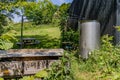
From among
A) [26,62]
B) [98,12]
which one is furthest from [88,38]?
[26,62]

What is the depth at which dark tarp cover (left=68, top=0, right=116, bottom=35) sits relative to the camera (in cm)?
1365

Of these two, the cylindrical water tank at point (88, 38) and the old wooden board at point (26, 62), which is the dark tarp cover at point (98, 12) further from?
the old wooden board at point (26, 62)

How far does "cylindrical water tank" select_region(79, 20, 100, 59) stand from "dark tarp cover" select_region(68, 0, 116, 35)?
205cm

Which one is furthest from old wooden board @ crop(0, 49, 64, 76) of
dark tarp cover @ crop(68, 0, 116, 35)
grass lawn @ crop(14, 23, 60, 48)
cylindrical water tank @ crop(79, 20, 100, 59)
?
grass lawn @ crop(14, 23, 60, 48)

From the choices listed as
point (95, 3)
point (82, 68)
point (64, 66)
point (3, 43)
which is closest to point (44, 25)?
point (95, 3)

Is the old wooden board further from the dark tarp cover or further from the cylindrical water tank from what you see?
the dark tarp cover

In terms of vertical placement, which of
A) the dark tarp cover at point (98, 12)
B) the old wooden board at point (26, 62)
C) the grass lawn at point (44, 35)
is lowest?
the grass lawn at point (44, 35)

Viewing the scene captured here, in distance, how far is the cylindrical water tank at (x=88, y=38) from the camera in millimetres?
11188

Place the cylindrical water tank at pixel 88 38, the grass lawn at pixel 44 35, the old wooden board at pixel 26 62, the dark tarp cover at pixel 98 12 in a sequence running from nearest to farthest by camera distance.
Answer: the old wooden board at pixel 26 62, the cylindrical water tank at pixel 88 38, the dark tarp cover at pixel 98 12, the grass lawn at pixel 44 35

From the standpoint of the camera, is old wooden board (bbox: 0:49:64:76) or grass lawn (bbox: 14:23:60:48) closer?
old wooden board (bbox: 0:49:64:76)

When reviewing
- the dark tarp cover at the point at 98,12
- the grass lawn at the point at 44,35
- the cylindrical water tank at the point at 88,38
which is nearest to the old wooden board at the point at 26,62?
the cylindrical water tank at the point at 88,38

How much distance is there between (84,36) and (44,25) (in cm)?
2670

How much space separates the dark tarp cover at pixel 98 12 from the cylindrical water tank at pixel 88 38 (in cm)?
205

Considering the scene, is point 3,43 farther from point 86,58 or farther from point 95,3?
point 95,3
